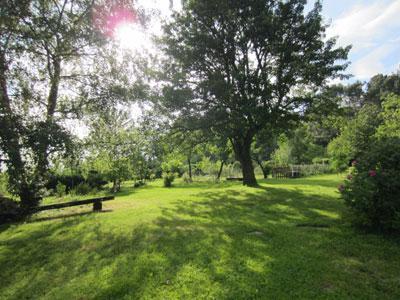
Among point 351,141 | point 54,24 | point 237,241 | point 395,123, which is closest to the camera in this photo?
point 237,241

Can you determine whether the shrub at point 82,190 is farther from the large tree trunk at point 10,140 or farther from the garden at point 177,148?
the large tree trunk at point 10,140

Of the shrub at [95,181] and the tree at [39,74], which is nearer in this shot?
the tree at [39,74]

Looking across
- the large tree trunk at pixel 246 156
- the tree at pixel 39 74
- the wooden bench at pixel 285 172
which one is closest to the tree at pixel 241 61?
the large tree trunk at pixel 246 156

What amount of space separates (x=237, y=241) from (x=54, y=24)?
24.6 ft

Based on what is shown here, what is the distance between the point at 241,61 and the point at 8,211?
13.5 metres

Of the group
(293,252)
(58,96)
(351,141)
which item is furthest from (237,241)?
(351,141)

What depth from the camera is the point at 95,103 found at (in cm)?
845

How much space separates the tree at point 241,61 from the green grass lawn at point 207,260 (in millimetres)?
6657

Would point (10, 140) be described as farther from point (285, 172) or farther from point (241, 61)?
point (285, 172)

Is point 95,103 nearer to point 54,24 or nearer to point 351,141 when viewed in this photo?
point 54,24

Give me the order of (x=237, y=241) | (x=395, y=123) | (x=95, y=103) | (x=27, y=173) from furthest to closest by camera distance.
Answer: (x=395, y=123), (x=95, y=103), (x=27, y=173), (x=237, y=241)

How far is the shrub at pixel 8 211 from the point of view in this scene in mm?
9597

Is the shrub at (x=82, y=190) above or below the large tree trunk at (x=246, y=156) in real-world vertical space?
below

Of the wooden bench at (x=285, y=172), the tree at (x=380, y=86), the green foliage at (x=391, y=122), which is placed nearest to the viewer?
the green foliage at (x=391, y=122)
